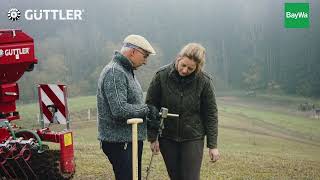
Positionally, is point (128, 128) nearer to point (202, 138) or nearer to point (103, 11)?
point (202, 138)

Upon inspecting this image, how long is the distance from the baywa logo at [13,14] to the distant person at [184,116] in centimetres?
427

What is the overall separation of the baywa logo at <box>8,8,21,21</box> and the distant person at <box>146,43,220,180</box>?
14.0 feet

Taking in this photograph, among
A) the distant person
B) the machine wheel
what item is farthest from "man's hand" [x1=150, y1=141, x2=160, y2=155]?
the machine wheel

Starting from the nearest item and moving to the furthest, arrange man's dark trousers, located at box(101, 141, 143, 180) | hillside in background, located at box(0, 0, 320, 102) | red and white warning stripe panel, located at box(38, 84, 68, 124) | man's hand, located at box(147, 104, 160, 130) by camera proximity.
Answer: man's dark trousers, located at box(101, 141, 143, 180) < man's hand, located at box(147, 104, 160, 130) < red and white warning stripe panel, located at box(38, 84, 68, 124) < hillside in background, located at box(0, 0, 320, 102)

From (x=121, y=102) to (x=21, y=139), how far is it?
1.92m

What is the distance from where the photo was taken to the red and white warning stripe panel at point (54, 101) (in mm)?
5586

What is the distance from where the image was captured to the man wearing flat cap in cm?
355

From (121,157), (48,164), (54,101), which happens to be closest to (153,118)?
(121,157)

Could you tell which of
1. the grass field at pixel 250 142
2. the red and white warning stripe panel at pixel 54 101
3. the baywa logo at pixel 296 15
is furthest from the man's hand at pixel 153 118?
the baywa logo at pixel 296 15

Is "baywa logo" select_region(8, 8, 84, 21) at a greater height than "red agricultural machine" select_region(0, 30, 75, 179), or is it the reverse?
"baywa logo" select_region(8, 8, 84, 21)

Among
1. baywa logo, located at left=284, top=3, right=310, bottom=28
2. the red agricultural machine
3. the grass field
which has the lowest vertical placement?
the grass field

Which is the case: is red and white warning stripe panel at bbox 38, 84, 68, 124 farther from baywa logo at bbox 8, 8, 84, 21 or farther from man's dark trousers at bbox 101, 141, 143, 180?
baywa logo at bbox 8, 8, 84, 21

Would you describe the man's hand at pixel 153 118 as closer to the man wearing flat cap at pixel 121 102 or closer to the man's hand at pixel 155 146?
the man wearing flat cap at pixel 121 102

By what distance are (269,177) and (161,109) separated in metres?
3.10
